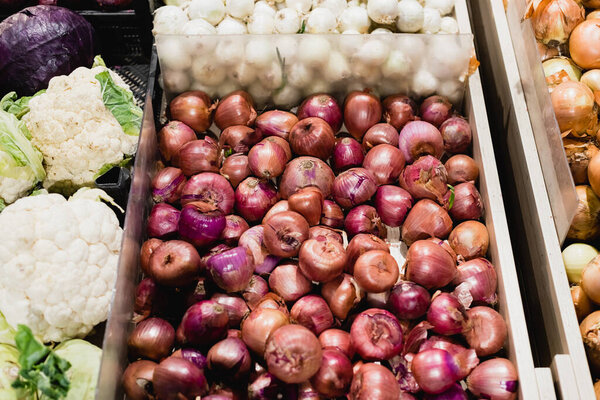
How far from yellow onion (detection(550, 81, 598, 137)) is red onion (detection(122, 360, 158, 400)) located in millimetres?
1343

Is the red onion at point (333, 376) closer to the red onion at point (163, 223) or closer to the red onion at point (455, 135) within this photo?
the red onion at point (163, 223)

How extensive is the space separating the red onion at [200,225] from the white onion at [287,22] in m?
0.75

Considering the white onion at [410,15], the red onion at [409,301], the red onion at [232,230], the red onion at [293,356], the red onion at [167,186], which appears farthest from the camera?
the white onion at [410,15]

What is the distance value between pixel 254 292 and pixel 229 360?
21 centimetres

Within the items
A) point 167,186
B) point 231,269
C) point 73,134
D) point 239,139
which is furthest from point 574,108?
point 73,134

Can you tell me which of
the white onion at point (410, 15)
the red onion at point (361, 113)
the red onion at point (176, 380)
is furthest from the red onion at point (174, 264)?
the white onion at point (410, 15)

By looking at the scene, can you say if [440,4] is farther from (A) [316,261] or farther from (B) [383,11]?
(A) [316,261]

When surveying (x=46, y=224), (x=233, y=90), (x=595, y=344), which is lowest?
(x=595, y=344)

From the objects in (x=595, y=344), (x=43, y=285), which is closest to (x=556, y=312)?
(x=595, y=344)

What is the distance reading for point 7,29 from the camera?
181cm

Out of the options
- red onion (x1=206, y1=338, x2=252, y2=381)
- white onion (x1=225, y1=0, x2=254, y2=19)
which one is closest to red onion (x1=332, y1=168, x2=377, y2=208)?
red onion (x1=206, y1=338, x2=252, y2=381)

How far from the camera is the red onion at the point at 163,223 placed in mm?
1479

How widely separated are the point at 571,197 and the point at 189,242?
1.00m

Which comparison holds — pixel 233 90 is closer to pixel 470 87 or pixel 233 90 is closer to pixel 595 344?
pixel 470 87
